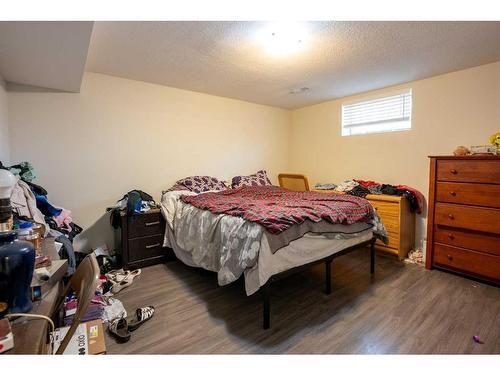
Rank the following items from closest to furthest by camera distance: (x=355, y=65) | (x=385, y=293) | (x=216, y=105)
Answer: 1. (x=385, y=293)
2. (x=355, y=65)
3. (x=216, y=105)

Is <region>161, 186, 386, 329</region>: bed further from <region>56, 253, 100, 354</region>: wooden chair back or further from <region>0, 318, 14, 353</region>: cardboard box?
<region>0, 318, 14, 353</region>: cardboard box

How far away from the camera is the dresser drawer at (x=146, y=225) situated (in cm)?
275

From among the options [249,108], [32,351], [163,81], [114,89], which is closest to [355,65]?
[249,108]

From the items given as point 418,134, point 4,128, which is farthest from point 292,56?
point 4,128

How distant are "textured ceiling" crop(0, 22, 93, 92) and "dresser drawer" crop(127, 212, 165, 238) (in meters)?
1.48

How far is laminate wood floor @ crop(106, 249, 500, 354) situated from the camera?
1596mm

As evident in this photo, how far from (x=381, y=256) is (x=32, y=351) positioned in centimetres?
340

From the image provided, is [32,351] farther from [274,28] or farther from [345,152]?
[345,152]

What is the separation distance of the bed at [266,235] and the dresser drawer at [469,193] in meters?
0.74

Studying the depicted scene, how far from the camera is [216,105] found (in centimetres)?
388

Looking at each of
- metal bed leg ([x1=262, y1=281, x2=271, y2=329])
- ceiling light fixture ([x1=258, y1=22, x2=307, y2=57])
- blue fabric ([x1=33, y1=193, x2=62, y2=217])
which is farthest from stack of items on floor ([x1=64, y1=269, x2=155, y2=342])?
ceiling light fixture ([x1=258, y1=22, x2=307, y2=57])

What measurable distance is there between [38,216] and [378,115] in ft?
13.2

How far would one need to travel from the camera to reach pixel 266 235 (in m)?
1.74

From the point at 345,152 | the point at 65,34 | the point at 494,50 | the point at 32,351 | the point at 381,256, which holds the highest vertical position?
the point at 494,50
